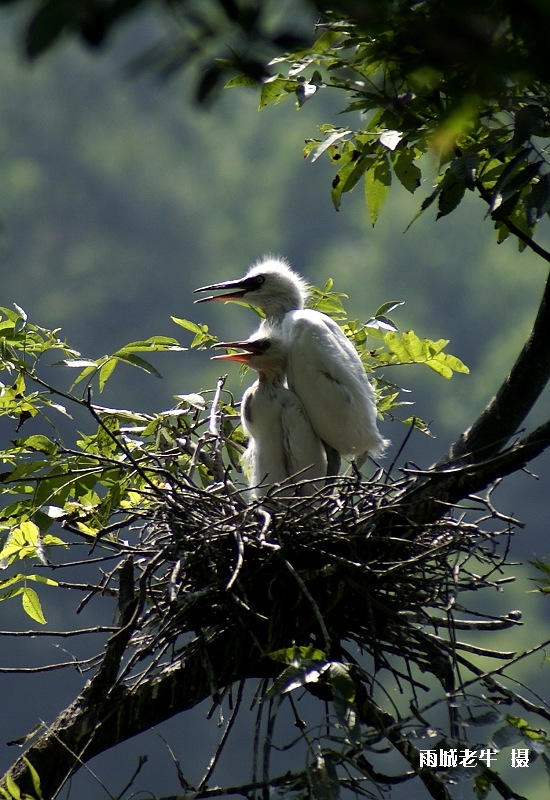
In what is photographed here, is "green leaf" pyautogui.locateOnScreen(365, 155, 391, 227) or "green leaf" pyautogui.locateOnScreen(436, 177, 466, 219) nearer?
"green leaf" pyautogui.locateOnScreen(436, 177, 466, 219)

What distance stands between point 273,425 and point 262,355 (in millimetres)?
214

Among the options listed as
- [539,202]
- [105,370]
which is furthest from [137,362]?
[539,202]

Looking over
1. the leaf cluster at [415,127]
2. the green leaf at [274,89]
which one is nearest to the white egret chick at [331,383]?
the leaf cluster at [415,127]

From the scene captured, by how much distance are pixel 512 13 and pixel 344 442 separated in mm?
2398

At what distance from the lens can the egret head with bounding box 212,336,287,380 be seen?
3.02m

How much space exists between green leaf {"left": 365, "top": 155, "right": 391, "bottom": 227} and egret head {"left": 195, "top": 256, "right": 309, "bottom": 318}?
3.75 feet

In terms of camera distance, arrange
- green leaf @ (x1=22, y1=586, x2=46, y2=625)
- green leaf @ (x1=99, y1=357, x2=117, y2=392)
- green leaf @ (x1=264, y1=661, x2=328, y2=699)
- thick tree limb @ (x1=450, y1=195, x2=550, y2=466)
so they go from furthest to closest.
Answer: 1. green leaf @ (x1=99, y1=357, x2=117, y2=392)
2. green leaf @ (x1=22, y1=586, x2=46, y2=625)
3. thick tree limb @ (x1=450, y1=195, x2=550, y2=466)
4. green leaf @ (x1=264, y1=661, x2=328, y2=699)

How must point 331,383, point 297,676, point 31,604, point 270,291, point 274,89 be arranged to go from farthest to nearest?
1. point 270,291
2. point 331,383
3. point 31,604
4. point 274,89
5. point 297,676

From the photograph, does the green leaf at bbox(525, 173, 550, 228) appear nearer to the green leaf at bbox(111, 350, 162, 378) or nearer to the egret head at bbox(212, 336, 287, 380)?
the green leaf at bbox(111, 350, 162, 378)

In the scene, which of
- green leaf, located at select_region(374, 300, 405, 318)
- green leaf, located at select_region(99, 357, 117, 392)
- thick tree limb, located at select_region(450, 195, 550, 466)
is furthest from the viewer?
green leaf, located at select_region(374, 300, 405, 318)

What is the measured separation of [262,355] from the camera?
303 cm

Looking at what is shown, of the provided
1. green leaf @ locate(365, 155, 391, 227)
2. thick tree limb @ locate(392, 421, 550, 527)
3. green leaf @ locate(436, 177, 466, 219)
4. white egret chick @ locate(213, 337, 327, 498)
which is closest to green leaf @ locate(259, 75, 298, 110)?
green leaf @ locate(365, 155, 391, 227)

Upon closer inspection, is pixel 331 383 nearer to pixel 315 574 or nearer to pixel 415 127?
pixel 315 574

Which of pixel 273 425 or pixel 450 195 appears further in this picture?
pixel 273 425
